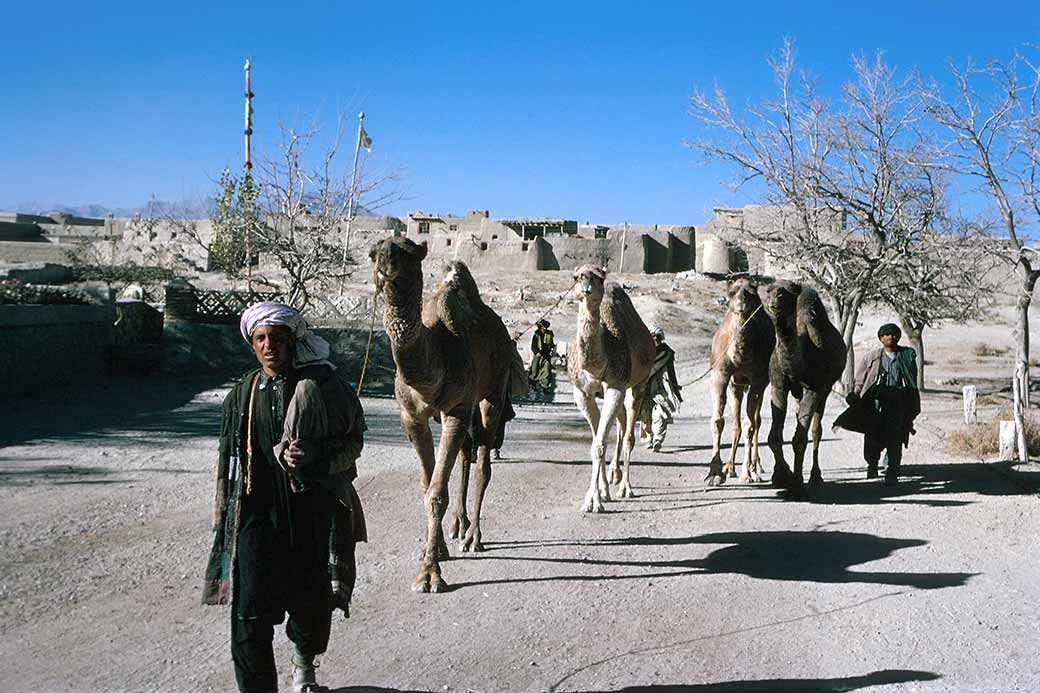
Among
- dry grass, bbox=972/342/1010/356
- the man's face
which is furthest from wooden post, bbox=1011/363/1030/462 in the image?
dry grass, bbox=972/342/1010/356

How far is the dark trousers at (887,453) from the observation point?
10.8m

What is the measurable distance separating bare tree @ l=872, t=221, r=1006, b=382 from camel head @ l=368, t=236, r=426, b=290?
8.11m

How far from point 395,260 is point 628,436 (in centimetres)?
505

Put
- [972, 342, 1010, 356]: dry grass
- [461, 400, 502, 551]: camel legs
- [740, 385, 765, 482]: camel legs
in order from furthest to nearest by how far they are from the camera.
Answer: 1. [972, 342, 1010, 356]: dry grass
2. [740, 385, 765, 482]: camel legs
3. [461, 400, 502, 551]: camel legs

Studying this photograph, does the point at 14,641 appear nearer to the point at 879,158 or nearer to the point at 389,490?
the point at 389,490

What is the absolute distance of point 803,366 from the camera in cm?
1066

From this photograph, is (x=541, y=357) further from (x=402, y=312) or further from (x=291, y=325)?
(x=291, y=325)

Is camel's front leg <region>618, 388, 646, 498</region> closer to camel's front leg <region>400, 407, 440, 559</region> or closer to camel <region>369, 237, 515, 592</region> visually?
camel <region>369, 237, 515, 592</region>

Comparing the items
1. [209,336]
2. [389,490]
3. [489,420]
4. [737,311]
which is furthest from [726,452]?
[209,336]

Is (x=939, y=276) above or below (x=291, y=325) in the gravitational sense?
above

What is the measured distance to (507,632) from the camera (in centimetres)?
591

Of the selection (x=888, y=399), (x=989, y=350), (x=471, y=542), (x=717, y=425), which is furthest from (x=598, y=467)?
(x=989, y=350)

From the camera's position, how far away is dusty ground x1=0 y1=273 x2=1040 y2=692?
17.4 feet

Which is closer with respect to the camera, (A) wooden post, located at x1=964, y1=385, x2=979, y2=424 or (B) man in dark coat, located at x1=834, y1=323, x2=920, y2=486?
(B) man in dark coat, located at x1=834, y1=323, x2=920, y2=486
